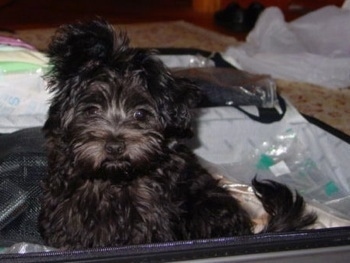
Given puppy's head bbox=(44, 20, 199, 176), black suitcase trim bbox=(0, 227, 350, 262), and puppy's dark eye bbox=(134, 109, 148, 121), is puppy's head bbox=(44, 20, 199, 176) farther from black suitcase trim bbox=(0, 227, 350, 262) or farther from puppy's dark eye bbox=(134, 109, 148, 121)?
black suitcase trim bbox=(0, 227, 350, 262)

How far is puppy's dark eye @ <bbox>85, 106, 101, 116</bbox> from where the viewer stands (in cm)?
167

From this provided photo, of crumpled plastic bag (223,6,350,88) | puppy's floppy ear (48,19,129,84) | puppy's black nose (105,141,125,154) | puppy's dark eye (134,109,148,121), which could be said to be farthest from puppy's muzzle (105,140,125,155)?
crumpled plastic bag (223,6,350,88)

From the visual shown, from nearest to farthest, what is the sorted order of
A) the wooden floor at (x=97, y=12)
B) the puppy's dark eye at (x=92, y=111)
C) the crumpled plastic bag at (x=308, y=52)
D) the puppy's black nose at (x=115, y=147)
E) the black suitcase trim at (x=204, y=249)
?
the black suitcase trim at (x=204, y=249) → the puppy's black nose at (x=115, y=147) → the puppy's dark eye at (x=92, y=111) → the crumpled plastic bag at (x=308, y=52) → the wooden floor at (x=97, y=12)

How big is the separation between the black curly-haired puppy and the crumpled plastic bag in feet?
6.10

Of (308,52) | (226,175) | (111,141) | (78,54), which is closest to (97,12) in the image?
(308,52)

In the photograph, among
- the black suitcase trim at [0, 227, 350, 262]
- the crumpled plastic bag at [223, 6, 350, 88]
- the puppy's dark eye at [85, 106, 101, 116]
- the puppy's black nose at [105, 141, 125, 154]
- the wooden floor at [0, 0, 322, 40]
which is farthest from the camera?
the wooden floor at [0, 0, 322, 40]

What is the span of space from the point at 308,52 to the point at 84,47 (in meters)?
2.27

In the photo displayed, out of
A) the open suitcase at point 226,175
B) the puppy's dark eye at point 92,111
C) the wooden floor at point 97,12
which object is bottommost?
the wooden floor at point 97,12

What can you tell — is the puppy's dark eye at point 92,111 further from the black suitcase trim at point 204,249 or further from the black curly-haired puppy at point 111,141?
the black suitcase trim at point 204,249

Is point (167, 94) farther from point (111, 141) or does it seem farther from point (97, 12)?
point (97, 12)

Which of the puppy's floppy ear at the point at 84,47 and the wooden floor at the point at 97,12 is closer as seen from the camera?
the puppy's floppy ear at the point at 84,47

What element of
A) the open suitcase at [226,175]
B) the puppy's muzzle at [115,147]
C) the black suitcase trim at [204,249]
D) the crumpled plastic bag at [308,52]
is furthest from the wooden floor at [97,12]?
the black suitcase trim at [204,249]

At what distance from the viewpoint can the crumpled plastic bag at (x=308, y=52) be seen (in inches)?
140

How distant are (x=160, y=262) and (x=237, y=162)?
1443mm
